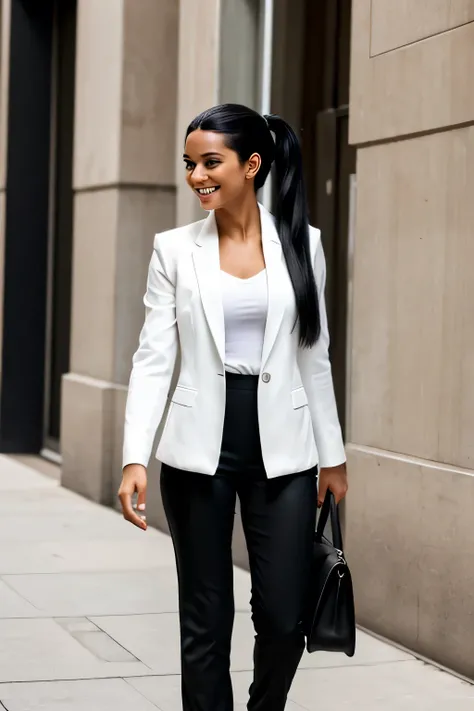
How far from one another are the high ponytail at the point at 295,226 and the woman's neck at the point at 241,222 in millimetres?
75

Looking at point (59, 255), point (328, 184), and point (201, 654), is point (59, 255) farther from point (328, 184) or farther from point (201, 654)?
point (201, 654)

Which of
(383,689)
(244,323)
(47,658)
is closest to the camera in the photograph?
(244,323)

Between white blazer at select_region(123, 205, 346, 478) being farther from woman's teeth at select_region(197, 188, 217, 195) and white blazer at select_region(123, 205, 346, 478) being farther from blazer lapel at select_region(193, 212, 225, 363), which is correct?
woman's teeth at select_region(197, 188, 217, 195)

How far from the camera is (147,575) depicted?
7531 millimetres

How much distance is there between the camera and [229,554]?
396cm

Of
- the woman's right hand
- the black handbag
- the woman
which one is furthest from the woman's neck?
the black handbag

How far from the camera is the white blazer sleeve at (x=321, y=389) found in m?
4.06

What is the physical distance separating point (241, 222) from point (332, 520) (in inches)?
35.8

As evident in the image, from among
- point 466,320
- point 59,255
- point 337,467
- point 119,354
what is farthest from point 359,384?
point 59,255

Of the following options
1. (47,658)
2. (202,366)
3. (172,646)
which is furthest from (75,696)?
(202,366)

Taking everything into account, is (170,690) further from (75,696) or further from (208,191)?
(208,191)

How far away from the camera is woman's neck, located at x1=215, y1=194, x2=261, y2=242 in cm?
399

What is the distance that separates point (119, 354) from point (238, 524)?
244cm

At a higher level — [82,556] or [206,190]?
[206,190]
